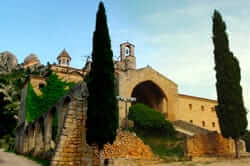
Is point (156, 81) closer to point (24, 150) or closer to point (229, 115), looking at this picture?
point (229, 115)

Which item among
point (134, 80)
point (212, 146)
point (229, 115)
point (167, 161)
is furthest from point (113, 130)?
point (134, 80)

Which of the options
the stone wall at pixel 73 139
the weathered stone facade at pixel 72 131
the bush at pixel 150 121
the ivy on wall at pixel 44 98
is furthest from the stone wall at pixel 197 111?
the stone wall at pixel 73 139

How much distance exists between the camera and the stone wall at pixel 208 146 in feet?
66.2

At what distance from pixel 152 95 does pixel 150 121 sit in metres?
9.30

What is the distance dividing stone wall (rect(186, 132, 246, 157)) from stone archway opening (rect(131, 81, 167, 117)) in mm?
11764

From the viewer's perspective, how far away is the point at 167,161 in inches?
676

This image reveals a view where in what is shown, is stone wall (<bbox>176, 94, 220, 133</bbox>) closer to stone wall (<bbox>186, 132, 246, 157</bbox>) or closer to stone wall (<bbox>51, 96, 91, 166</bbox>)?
stone wall (<bbox>186, 132, 246, 157</bbox>)

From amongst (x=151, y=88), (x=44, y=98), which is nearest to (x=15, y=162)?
(x=44, y=98)

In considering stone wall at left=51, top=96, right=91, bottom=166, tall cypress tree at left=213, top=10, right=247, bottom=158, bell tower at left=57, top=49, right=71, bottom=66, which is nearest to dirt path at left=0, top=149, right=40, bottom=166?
stone wall at left=51, top=96, right=91, bottom=166

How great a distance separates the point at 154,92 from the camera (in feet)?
116

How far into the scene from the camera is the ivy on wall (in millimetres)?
28516

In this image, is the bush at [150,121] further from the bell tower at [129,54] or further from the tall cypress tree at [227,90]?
the bell tower at [129,54]

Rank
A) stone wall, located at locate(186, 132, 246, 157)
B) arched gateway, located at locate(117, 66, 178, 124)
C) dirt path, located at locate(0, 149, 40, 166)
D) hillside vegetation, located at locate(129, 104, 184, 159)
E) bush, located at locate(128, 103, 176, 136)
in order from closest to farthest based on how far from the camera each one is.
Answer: dirt path, located at locate(0, 149, 40, 166) < stone wall, located at locate(186, 132, 246, 157) < hillside vegetation, located at locate(129, 104, 184, 159) < bush, located at locate(128, 103, 176, 136) < arched gateway, located at locate(117, 66, 178, 124)

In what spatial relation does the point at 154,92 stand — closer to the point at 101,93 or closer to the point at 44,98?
the point at 44,98
